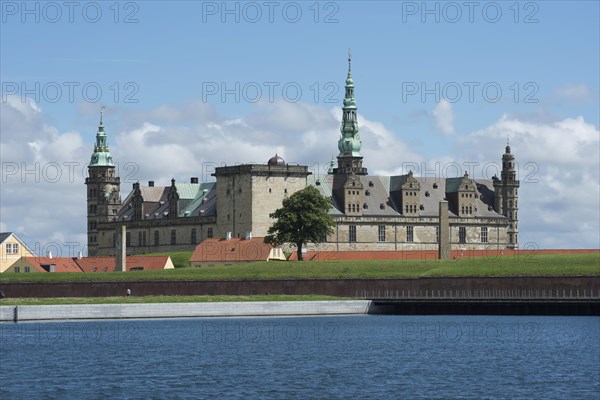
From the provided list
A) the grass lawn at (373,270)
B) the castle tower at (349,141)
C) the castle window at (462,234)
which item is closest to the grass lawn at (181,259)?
the grass lawn at (373,270)

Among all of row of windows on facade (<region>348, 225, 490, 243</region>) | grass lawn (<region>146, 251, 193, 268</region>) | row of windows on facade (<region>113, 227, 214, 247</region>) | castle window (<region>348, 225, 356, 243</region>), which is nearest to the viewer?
grass lawn (<region>146, 251, 193, 268</region>)

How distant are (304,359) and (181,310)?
36470 millimetres

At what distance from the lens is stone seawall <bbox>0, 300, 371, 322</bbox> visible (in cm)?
9888

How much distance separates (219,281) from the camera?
123438 mm

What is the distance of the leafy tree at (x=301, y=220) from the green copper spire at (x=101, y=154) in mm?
59886

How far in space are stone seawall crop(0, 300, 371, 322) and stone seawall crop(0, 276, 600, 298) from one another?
4.90m

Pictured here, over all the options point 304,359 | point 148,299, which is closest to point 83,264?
point 148,299

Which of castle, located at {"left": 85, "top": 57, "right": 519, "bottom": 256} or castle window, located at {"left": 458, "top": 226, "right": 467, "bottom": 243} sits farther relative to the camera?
castle window, located at {"left": 458, "top": 226, "right": 467, "bottom": 243}

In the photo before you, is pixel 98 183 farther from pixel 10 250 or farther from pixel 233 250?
pixel 233 250

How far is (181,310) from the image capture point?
107250mm

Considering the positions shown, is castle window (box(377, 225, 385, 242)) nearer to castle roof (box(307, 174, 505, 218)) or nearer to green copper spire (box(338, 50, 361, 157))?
castle roof (box(307, 174, 505, 218))

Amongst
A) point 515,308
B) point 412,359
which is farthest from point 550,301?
point 412,359

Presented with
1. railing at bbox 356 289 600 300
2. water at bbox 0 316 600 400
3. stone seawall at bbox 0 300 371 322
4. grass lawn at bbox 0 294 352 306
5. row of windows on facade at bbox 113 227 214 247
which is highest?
row of windows on facade at bbox 113 227 214 247

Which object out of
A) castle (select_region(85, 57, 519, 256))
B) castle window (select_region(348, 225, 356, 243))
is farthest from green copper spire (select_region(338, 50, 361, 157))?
castle window (select_region(348, 225, 356, 243))
